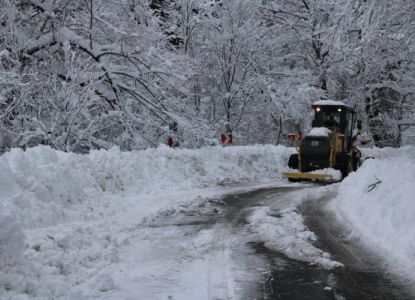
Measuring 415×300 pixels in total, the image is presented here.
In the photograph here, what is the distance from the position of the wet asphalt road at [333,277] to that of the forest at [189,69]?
5.65m

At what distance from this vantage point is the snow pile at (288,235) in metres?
6.36

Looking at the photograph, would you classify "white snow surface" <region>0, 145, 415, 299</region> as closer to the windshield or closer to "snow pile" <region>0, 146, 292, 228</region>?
"snow pile" <region>0, 146, 292, 228</region>

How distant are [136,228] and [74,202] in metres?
1.85

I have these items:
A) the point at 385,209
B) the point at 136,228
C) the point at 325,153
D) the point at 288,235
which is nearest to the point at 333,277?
the point at 288,235

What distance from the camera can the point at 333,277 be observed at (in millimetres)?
5520

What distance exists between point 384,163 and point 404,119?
2195 cm

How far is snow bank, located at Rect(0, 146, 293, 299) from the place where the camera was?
15.2ft

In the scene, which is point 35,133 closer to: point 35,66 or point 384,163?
point 35,66

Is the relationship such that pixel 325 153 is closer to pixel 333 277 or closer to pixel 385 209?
pixel 385 209

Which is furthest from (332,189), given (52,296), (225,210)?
(52,296)

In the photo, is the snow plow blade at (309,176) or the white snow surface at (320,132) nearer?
the snow plow blade at (309,176)

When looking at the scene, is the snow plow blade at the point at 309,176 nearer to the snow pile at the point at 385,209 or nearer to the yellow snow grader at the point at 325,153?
the yellow snow grader at the point at 325,153

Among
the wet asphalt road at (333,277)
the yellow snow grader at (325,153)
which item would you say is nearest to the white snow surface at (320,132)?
the yellow snow grader at (325,153)

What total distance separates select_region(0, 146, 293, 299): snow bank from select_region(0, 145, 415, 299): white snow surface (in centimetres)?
2
